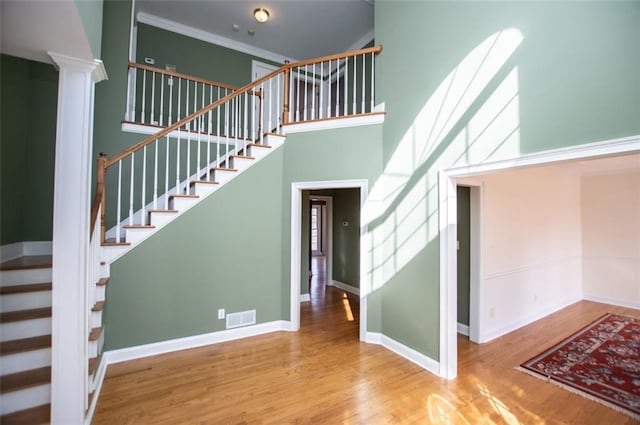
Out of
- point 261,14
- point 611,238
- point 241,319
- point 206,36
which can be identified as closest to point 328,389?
point 241,319

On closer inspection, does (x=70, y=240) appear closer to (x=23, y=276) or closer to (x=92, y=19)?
(x=23, y=276)

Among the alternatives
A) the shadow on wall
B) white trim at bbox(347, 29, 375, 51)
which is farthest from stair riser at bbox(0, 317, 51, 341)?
white trim at bbox(347, 29, 375, 51)

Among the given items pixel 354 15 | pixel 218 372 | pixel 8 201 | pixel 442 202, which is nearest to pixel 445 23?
pixel 442 202

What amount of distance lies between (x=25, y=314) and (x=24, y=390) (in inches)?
23.2

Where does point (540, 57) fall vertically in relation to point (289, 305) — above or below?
above

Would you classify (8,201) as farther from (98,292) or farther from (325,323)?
(325,323)

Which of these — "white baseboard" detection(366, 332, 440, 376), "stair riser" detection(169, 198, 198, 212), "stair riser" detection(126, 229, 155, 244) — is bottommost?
"white baseboard" detection(366, 332, 440, 376)

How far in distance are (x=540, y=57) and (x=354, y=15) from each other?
3882mm

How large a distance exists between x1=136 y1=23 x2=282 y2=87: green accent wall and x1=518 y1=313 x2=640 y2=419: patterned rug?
259 inches

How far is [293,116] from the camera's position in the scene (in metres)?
6.18

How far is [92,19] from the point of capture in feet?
6.06

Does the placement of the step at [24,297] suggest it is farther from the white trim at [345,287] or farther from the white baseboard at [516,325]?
the white trim at [345,287]

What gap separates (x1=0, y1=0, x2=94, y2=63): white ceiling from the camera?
1.44 m

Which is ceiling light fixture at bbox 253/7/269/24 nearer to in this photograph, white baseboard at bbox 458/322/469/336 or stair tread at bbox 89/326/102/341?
stair tread at bbox 89/326/102/341
